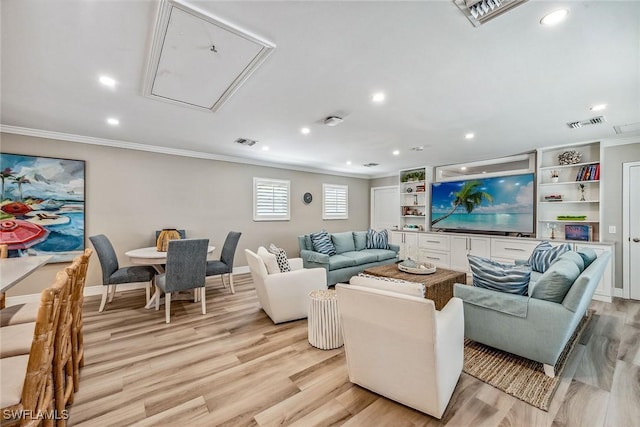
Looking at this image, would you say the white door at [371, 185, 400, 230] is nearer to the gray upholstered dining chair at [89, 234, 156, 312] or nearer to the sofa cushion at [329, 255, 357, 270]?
the sofa cushion at [329, 255, 357, 270]

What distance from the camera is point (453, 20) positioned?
A: 5.46 ft

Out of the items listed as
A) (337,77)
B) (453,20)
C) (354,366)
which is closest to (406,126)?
(337,77)

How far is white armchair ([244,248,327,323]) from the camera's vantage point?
3.12 m

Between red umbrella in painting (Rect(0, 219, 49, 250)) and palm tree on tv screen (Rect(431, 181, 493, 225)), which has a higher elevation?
palm tree on tv screen (Rect(431, 181, 493, 225))

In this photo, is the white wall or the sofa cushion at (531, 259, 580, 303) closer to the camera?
the sofa cushion at (531, 259, 580, 303)

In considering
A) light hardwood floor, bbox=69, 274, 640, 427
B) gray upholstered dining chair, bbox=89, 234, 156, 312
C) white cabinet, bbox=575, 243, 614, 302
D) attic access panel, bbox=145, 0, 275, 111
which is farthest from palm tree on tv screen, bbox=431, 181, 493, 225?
gray upholstered dining chair, bbox=89, 234, 156, 312

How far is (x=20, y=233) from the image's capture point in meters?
3.65

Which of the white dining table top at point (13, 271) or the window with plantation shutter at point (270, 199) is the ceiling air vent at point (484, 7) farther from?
the window with plantation shutter at point (270, 199)

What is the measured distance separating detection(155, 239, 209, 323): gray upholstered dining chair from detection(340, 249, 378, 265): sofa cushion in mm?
2658

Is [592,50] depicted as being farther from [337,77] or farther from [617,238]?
[617,238]

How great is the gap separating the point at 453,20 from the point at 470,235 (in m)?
4.97

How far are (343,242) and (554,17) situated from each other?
4326 mm

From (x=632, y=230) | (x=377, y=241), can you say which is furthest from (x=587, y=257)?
(x=377, y=241)

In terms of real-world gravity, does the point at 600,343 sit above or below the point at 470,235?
below
